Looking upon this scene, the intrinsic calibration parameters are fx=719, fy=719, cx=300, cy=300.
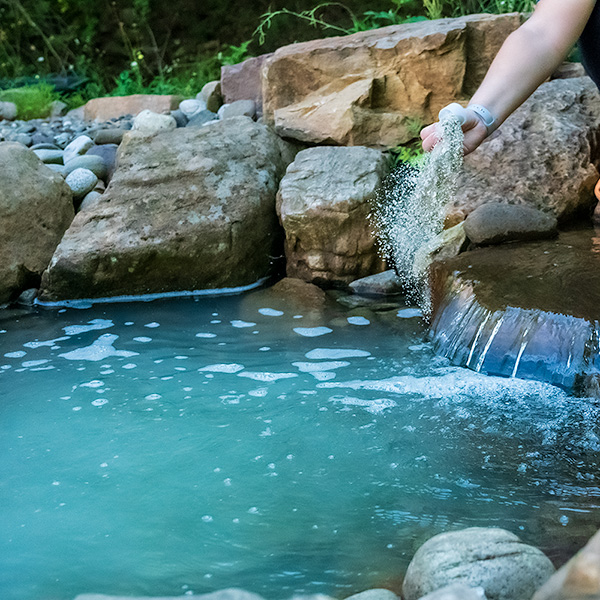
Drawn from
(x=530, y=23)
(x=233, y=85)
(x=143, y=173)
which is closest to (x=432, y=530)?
(x=530, y=23)

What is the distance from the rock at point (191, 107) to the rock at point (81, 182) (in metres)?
1.73

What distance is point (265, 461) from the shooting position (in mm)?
2424

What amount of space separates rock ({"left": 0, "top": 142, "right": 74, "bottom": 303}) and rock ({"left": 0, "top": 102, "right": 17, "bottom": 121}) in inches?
118

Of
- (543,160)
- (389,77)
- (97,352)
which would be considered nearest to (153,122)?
(389,77)

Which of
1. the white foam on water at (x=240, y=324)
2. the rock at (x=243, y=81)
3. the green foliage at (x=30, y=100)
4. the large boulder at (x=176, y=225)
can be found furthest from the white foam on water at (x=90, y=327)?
the green foliage at (x=30, y=100)

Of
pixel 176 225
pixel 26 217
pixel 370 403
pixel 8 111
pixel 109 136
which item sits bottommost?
pixel 370 403

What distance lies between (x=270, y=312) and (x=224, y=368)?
84 cm

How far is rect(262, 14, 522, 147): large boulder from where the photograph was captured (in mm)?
5020

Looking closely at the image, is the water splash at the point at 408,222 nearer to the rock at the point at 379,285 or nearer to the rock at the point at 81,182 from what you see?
the rock at the point at 379,285

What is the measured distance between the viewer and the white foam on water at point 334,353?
3373mm

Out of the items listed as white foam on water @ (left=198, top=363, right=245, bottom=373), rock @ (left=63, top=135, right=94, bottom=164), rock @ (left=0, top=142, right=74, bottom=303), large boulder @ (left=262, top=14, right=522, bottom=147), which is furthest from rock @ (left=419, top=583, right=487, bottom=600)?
rock @ (left=63, top=135, right=94, bottom=164)

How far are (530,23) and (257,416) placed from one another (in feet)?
5.49

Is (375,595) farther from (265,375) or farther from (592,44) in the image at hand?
(265,375)

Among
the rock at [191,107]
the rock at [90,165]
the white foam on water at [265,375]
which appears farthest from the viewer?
the rock at [191,107]
